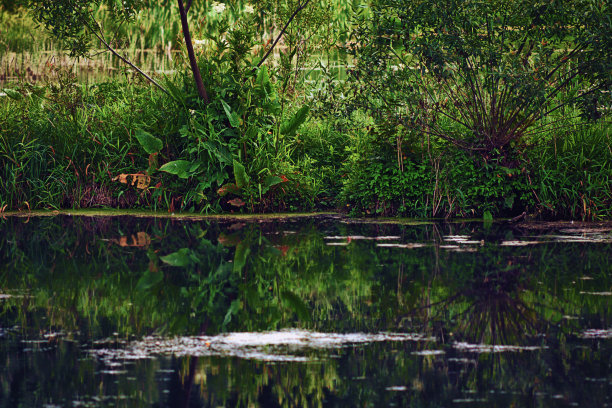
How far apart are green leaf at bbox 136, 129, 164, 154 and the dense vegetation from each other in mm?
17

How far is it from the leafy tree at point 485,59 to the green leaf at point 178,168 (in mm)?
2648

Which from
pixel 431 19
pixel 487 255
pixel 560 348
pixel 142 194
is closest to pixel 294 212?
pixel 142 194

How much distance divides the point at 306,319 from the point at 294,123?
7.11m

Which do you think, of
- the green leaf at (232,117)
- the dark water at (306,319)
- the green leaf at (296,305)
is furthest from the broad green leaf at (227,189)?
the green leaf at (296,305)

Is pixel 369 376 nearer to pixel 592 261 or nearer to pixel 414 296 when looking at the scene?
pixel 414 296

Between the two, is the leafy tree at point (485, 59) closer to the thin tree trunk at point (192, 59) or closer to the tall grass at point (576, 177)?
the tall grass at point (576, 177)

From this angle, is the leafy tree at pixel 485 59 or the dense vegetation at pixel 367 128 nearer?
the leafy tree at pixel 485 59

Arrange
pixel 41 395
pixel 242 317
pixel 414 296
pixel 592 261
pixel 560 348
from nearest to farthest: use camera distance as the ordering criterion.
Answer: pixel 41 395, pixel 560 348, pixel 242 317, pixel 414 296, pixel 592 261

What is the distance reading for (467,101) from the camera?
42.9 feet

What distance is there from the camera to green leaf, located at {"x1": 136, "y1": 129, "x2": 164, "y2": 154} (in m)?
13.6

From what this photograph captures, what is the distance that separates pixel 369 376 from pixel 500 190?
25.3 ft

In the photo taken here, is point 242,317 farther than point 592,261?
No

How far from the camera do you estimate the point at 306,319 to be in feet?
22.7

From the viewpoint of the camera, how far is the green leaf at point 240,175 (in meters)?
13.0
